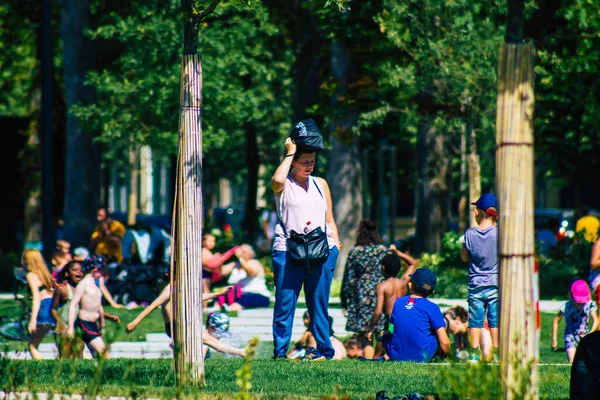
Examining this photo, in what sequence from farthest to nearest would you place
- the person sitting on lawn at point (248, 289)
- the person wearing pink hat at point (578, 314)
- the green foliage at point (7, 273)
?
the green foliage at point (7, 273) < the person sitting on lawn at point (248, 289) < the person wearing pink hat at point (578, 314)

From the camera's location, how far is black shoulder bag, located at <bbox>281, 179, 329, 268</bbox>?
28.9ft

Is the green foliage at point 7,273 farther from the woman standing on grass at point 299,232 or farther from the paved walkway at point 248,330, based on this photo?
the woman standing on grass at point 299,232

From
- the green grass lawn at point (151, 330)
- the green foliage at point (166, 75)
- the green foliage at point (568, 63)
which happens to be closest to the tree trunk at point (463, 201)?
the green foliage at point (568, 63)

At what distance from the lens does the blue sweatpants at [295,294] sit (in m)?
8.95

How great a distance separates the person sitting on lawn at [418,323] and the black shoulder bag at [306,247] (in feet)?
3.38

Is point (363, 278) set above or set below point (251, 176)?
below

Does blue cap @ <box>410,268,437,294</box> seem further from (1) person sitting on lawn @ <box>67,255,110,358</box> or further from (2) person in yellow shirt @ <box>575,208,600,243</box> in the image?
(2) person in yellow shirt @ <box>575,208,600,243</box>

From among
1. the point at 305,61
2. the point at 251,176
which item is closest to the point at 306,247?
the point at 305,61

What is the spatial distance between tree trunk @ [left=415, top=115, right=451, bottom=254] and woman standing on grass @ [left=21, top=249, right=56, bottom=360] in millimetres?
10798

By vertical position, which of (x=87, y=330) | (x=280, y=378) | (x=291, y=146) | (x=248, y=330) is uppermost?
(x=291, y=146)

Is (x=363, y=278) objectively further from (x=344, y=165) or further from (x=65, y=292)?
(x=344, y=165)

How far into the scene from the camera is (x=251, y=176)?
28.8 meters

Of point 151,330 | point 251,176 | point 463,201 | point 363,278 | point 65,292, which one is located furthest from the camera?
point 463,201

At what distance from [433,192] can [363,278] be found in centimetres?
1018
